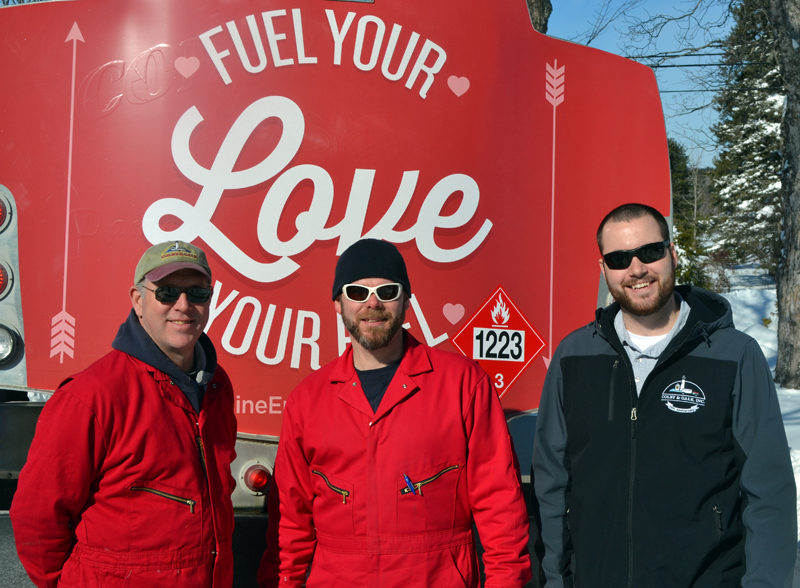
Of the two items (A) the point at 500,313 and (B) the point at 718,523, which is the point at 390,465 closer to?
(B) the point at 718,523

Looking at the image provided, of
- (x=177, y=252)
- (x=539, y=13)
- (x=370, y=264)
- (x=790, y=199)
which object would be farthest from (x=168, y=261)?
(x=790, y=199)

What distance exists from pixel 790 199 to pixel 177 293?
1189cm

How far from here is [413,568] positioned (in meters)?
2.05

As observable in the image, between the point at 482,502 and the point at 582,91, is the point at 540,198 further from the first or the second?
the point at 482,502

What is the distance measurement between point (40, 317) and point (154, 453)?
119cm

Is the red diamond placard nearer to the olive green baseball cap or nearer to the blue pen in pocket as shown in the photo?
the blue pen in pocket

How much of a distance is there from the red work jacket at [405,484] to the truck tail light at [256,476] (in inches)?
25.0

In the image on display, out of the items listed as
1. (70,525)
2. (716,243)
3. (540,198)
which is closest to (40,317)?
(70,525)

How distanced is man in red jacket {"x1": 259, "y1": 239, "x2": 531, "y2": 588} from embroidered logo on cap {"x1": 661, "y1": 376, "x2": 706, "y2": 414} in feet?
1.54

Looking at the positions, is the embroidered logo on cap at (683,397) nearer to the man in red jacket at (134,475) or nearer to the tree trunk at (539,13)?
the man in red jacket at (134,475)

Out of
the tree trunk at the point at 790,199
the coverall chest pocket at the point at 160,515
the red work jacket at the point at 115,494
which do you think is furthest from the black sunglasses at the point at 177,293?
the tree trunk at the point at 790,199

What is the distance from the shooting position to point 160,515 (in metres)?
1.97

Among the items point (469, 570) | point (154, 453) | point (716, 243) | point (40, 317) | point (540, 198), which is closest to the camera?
point (154, 453)

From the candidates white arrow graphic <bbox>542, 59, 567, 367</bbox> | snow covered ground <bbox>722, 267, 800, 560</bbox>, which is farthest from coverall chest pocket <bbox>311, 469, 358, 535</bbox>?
snow covered ground <bbox>722, 267, 800, 560</bbox>
